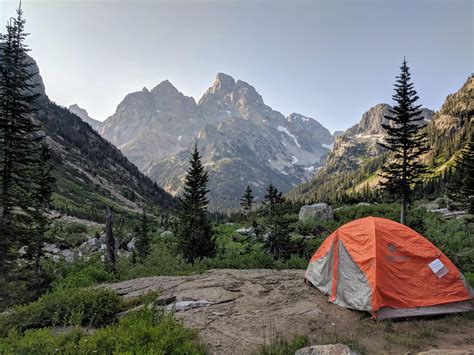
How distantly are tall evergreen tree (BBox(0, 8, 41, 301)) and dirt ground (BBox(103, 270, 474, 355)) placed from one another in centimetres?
925

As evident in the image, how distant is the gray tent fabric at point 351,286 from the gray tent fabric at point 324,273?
49 centimetres

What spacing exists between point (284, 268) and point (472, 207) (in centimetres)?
2116

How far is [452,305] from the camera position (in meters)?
9.77

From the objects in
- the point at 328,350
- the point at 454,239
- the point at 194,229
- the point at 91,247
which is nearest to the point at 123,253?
the point at 91,247

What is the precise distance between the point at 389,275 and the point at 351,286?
1269 millimetres

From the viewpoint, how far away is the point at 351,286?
1020 centimetres

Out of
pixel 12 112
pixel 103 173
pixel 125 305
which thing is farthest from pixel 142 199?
pixel 125 305

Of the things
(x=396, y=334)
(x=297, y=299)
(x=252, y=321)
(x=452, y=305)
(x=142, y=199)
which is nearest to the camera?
(x=396, y=334)

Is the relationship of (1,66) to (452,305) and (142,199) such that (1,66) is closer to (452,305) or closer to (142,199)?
(452,305)

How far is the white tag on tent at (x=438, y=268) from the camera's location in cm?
1018

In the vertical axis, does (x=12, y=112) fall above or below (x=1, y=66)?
below

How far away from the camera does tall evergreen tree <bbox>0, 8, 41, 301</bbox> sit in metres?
17.0

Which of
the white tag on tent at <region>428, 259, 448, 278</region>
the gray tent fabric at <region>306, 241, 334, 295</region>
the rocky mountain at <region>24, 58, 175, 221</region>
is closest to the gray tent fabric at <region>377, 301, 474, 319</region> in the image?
the white tag on tent at <region>428, 259, 448, 278</region>

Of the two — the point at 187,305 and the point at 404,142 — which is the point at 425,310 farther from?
the point at 404,142
